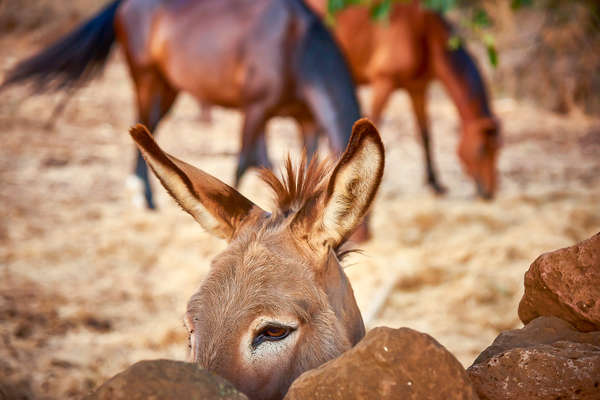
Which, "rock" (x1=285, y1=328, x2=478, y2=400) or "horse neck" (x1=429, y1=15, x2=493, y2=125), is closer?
"rock" (x1=285, y1=328, x2=478, y2=400)

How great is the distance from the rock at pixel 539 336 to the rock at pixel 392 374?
16.0 inches

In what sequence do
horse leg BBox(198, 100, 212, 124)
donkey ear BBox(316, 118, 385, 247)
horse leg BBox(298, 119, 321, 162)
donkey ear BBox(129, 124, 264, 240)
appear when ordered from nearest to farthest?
1. donkey ear BBox(316, 118, 385, 247)
2. donkey ear BBox(129, 124, 264, 240)
3. horse leg BBox(298, 119, 321, 162)
4. horse leg BBox(198, 100, 212, 124)

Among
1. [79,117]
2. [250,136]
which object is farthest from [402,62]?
[79,117]

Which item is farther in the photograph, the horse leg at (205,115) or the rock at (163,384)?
the horse leg at (205,115)

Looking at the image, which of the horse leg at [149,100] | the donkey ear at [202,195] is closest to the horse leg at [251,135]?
the horse leg at [149,100]

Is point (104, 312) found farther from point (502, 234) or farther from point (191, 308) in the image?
point (502, 234)

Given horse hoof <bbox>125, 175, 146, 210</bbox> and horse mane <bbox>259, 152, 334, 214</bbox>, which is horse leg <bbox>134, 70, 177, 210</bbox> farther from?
horse mane <bbox>259, 152, 334, 214</bbox>

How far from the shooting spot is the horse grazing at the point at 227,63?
244 inches

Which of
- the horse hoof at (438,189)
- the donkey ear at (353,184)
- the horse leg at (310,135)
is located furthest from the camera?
the horse hoof at (438,189)

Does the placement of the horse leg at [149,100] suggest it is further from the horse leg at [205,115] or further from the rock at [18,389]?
the rock at [18,389]

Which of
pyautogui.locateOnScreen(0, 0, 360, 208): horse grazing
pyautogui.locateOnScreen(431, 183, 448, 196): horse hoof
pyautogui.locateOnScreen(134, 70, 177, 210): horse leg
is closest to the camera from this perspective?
pyautogui.locateOnScreen(0, 0, 360, 208): horse grazing

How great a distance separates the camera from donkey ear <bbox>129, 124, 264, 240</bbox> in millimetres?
1987

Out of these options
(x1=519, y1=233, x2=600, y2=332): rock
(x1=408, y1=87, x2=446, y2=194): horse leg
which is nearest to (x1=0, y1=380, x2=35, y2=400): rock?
(x1=519, y1=233, x2=600, y2=332): rock

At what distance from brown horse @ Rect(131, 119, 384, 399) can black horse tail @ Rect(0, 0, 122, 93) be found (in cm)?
590
